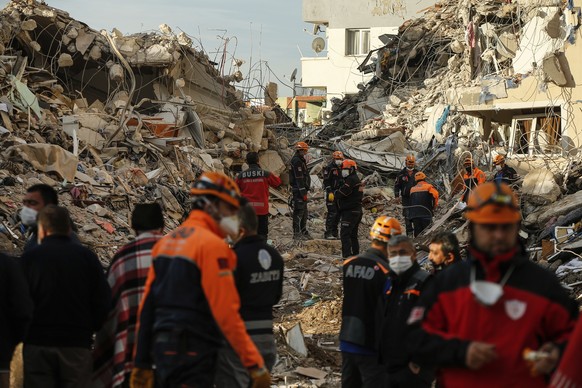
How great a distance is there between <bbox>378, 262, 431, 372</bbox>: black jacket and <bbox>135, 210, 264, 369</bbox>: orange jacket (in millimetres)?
1466

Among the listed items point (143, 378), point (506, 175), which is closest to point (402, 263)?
point (143, 378)

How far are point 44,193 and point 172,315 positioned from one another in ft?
7.45

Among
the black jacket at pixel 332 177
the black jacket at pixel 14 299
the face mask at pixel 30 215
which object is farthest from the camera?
the black jacket at pixel 332 177

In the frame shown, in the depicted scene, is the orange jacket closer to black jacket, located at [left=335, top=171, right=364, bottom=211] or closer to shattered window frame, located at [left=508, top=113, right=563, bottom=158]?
black jacket, located at [left=335, top=171, right=364, bottom=211]

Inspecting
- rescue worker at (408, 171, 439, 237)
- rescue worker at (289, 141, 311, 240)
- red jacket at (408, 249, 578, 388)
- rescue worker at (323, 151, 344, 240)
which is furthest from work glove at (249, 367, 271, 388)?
rescue worker at (289, 141, 311, 240)

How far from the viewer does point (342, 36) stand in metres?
51.4

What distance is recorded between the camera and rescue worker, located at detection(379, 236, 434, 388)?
6.05 metres

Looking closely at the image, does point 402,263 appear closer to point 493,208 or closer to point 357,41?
point 493,208

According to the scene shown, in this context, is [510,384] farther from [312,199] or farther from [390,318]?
[312,199]

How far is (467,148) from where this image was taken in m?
24.1

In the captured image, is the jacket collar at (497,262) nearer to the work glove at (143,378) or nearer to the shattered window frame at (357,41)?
the work glove at (143,378)

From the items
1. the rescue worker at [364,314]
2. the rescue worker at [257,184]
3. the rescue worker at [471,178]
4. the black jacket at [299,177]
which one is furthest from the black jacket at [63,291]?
the black jacket at [299,177]

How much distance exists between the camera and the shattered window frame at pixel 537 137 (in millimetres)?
18141

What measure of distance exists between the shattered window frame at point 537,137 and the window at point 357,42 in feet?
101
